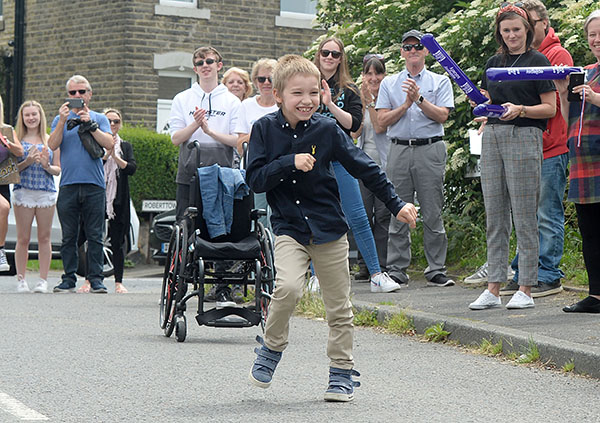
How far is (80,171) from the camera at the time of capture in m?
12.4

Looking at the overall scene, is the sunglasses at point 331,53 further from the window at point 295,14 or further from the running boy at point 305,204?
the window at point 295,14

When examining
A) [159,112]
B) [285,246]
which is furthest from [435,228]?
[159,112]

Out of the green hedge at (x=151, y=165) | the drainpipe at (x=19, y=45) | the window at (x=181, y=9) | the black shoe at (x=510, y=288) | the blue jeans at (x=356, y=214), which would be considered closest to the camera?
the black shoe at (x=510, y=288)

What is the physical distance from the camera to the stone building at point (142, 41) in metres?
22.3

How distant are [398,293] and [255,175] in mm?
4479

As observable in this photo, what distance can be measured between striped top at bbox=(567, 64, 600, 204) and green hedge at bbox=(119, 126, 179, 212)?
1247 cm

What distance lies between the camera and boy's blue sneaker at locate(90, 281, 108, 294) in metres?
12.8

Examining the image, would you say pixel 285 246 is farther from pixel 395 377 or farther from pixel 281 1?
pixel 281 1

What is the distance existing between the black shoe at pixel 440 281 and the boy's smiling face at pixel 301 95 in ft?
16.3

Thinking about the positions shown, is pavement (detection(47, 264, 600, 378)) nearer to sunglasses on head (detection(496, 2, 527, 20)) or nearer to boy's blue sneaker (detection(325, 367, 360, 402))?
boy's blue sneaker (detection(325, 367, 360, 402))

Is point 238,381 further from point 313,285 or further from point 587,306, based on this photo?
point 313,285

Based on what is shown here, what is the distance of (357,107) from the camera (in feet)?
35.3

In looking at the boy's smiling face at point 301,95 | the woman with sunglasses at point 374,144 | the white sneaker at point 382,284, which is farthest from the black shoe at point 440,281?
the boy's smiling face at point 301,95

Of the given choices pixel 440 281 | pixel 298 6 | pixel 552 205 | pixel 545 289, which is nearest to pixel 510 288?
pixel 545 289
